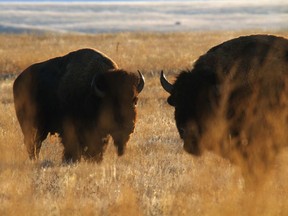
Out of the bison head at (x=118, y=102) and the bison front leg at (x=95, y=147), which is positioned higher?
the bison head at (x=118, y=102)

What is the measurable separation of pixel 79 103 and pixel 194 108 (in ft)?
9.68

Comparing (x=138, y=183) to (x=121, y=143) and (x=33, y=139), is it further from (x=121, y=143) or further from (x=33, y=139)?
(x=33, y=139)

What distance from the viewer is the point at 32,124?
1080 cm

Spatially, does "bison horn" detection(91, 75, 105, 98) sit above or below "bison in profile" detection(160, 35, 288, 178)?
below

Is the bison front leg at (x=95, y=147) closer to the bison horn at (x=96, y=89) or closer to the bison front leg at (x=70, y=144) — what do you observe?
the bison front leg at (x=70, y=144)

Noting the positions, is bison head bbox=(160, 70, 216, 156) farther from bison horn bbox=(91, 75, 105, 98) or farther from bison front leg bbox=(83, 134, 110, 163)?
bison front leg bbox=(83, 134, 110, 163)

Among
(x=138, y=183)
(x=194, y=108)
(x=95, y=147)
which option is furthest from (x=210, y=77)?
(x=95, y=147)

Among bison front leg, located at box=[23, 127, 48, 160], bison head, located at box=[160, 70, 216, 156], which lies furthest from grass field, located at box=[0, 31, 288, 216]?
bison head, located at box=[160, 70, 216, 156]

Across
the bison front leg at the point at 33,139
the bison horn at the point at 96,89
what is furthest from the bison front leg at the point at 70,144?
the bison horn at the point at 96,89

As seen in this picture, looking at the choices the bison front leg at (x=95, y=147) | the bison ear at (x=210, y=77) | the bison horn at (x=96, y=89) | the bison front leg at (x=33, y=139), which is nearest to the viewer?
the bison ear at (x=210, y=77)

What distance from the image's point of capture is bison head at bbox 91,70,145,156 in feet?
30.8

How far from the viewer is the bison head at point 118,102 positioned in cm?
940

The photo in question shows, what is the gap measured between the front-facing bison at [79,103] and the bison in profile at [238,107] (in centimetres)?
165

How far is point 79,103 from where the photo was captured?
→ 10266 millimetres
